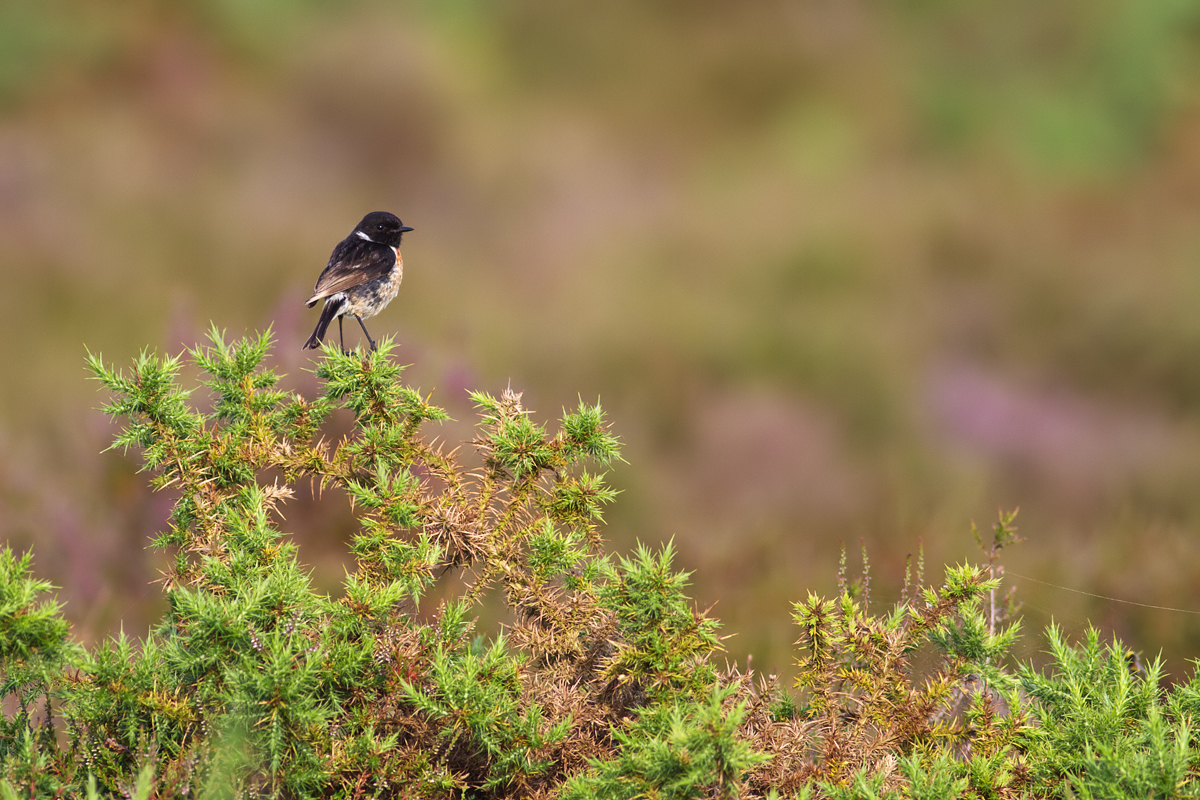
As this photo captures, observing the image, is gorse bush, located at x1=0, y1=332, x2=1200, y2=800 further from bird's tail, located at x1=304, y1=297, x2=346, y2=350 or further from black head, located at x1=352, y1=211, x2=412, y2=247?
black head, located at x1=352, y1=211, x2=412, y2=247

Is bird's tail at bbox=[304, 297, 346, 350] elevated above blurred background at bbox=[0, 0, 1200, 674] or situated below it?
below

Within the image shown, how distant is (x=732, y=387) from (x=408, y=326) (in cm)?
326

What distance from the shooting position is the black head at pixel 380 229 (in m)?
2.76

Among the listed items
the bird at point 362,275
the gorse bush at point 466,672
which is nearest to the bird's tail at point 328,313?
the bird at point 362,275

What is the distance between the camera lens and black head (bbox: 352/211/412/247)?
2758 millimetres

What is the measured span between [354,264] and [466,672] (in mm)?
1285

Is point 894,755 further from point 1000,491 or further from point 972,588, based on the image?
point 1000,491

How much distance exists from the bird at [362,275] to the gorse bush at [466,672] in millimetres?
516

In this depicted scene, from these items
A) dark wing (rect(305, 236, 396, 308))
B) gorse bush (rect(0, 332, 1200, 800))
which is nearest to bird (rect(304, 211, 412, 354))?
dark wing (rect(305, 236, 396, 308))

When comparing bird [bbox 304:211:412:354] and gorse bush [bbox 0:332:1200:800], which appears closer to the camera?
gorse bush [bbox 0:332:1200:800]

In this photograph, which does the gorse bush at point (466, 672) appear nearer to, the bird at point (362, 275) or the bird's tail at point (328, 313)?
the bird's tail at point (328, 313)

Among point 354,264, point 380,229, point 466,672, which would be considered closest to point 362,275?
point 354,264

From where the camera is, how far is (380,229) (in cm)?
279

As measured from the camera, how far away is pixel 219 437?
205cm
